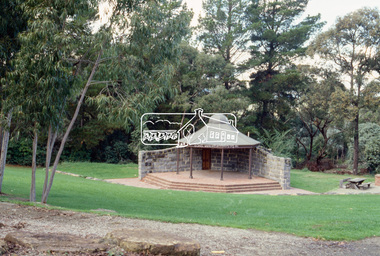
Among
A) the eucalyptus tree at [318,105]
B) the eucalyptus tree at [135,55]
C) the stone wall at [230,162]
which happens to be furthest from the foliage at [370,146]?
the eucalyptus tree at [135,55]

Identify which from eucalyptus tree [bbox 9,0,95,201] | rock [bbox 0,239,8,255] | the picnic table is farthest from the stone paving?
rock [bbox 0,239,8,255]

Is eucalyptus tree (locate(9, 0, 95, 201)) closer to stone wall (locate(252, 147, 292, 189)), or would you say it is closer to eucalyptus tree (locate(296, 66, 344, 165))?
stone wall (locate(252, 147, 292, 189))

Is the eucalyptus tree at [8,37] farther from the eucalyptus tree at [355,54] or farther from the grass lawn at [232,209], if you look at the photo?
the eucalyptus tree at [355,54]

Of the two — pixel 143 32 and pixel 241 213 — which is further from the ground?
pixel 143 32

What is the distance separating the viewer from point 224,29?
3350cm

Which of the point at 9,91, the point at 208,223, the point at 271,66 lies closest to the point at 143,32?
the point at 9,91

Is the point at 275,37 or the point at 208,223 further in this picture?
the point at 275,37

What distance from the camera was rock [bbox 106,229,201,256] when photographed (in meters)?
4.83

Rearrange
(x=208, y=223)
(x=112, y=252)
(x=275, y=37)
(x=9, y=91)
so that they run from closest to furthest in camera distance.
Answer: (x=112, y=252)
(x=208, y=223)
(x=9, y=91)
(x=275, y=37)

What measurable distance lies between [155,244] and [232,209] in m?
6.79

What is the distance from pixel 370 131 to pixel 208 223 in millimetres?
24657

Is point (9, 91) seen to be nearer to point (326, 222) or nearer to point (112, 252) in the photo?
point (112, 252)

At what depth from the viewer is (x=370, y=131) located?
2819cm

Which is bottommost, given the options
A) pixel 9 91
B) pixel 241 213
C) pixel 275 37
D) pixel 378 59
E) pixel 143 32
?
pixel 241 213
